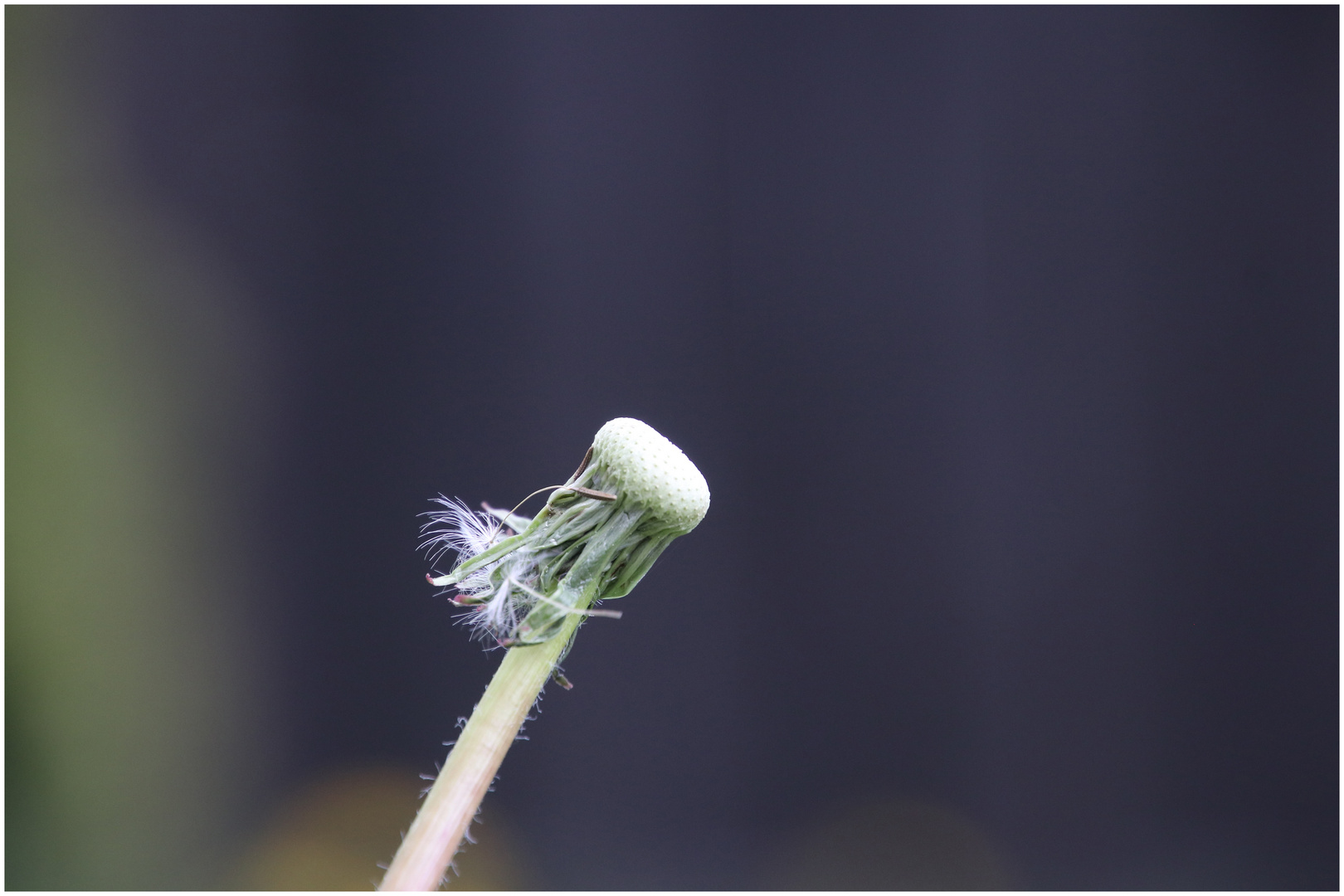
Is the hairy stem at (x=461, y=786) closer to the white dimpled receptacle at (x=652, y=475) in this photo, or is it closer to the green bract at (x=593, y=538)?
the green bract at (x=593, y=538)

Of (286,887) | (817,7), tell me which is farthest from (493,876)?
(817,7)

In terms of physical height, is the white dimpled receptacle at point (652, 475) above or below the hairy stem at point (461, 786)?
above

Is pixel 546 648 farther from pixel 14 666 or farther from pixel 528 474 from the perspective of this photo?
pixel 14 666

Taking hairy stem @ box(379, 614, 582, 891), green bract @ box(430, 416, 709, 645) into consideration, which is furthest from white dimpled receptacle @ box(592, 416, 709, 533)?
hairy stem @ box(379, 614, 582, 891)

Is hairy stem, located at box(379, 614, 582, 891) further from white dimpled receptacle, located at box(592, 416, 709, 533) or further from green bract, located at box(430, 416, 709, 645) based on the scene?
white dimpled receptacle, located at box(592, 416, 709, 533)

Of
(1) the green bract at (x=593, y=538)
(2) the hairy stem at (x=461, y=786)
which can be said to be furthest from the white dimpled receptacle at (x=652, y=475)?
(2) the hairy stem at (x=461, y=786)
